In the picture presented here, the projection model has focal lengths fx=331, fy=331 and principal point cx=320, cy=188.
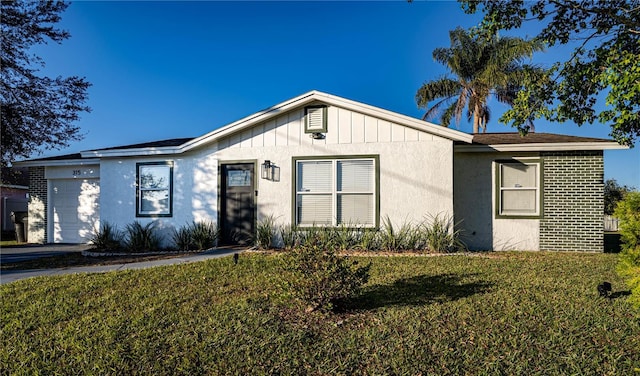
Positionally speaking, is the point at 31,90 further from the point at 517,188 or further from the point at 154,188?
the point at 517,188

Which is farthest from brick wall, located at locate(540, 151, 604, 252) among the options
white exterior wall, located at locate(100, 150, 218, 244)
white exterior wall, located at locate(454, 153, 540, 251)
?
white exterior wall, located at locate(100, 150, 218, 244)

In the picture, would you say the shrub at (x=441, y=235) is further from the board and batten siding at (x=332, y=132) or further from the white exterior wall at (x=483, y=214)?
the board and batten siding at (x=332, y=132)

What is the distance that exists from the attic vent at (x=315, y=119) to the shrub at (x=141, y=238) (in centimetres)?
549

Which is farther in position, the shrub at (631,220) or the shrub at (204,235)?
the shrub at (204,235)

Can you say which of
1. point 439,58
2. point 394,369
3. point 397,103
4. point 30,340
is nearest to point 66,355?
point 30,340

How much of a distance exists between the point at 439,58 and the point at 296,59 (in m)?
12.1

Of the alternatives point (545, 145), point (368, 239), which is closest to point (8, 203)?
point (368, 239)

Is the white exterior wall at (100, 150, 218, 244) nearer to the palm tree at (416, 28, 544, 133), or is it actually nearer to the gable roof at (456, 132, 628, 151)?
the gable roof at (456, 132, 628, 151)

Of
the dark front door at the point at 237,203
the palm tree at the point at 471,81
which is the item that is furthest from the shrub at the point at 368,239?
the palm tree at the point at 471,81

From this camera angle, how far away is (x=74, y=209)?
11.8 m

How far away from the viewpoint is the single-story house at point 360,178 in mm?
8773

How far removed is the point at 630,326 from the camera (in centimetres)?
358

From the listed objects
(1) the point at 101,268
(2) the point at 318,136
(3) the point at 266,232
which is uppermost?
(2) the point at 318,136

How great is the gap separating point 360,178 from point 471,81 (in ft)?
50.8
